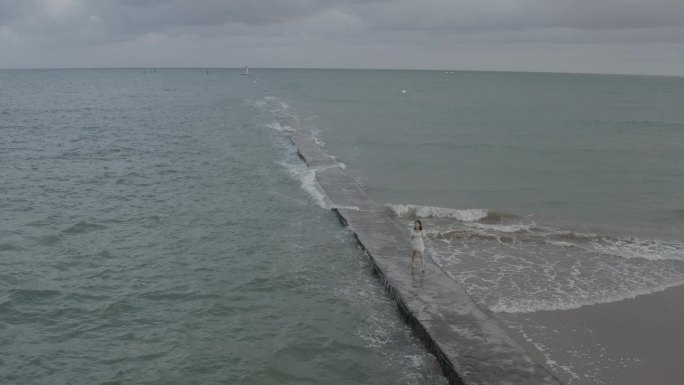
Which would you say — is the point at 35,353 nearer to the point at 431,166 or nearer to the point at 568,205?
the point at 568,205

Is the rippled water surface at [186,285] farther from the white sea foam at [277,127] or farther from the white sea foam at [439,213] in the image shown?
the white sea foam at [277,127]

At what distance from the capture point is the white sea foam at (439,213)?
21.9 metres

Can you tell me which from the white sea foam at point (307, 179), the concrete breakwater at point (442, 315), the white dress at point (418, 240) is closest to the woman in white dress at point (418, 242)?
the white dress at point (418, 240)

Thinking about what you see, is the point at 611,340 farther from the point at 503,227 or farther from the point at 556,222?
the point at 556,222

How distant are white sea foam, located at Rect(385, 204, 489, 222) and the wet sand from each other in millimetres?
7849

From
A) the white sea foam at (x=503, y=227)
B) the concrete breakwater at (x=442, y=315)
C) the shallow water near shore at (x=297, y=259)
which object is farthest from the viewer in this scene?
the white sea foam at (x=503, y=227)

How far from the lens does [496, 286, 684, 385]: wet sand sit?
35.9 ft

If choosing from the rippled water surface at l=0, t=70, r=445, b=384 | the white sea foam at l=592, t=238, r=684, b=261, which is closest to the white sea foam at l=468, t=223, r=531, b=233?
the white sea foam at l=592, t=238, r=684, b=261

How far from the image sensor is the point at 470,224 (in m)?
21.1

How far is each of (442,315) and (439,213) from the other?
376 inches

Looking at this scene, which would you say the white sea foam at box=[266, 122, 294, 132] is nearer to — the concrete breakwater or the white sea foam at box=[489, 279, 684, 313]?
the concrete breakwater

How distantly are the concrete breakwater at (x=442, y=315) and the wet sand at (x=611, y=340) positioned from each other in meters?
0.71

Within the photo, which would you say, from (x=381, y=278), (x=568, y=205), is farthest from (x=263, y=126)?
(x=381, y=278)

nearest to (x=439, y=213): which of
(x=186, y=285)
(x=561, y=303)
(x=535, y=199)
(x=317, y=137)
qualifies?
(x=535, y=199)
